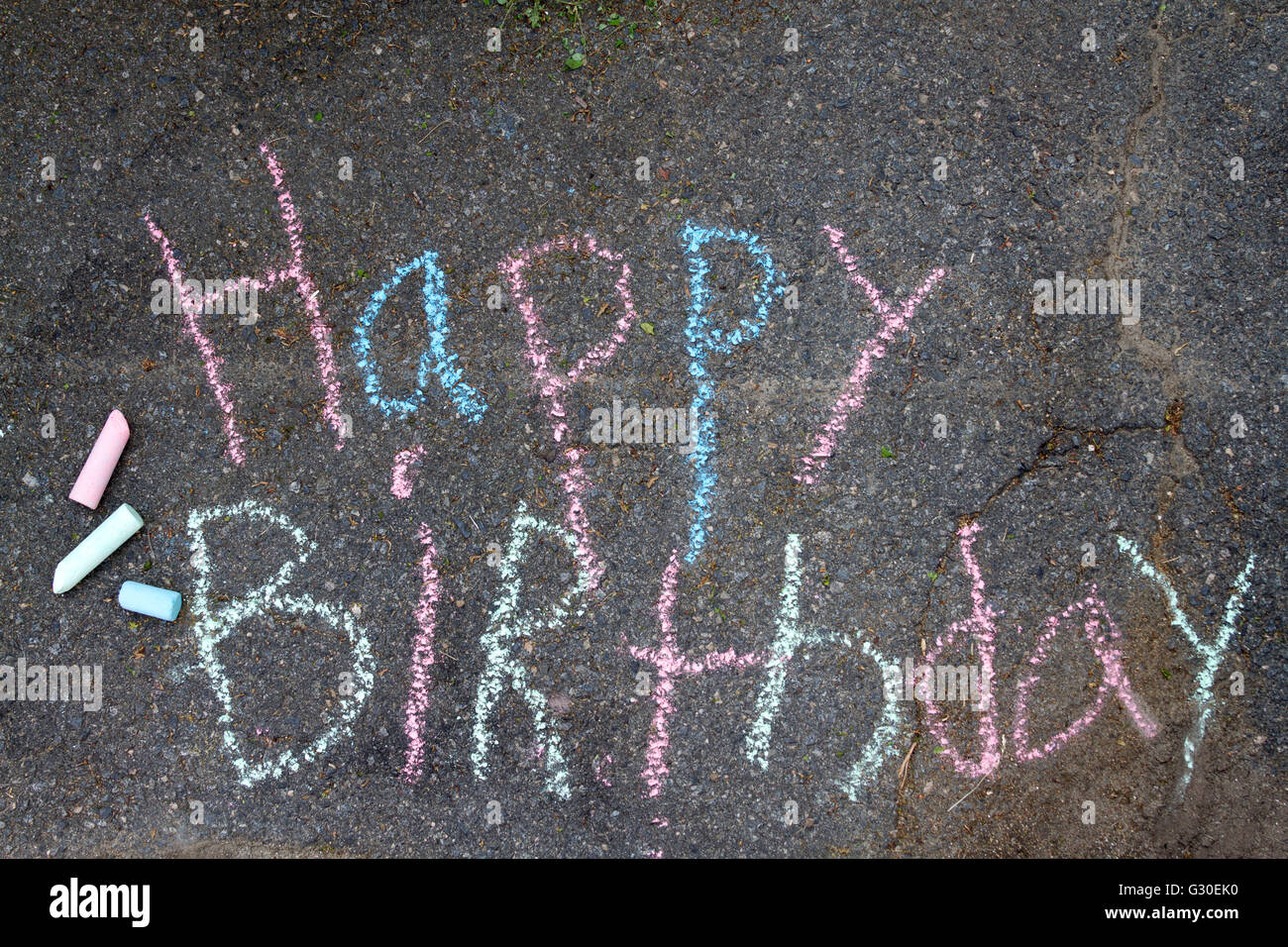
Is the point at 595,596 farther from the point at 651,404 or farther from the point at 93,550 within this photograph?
the point at 93,550

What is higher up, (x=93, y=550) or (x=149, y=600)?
(x=93, y=550)

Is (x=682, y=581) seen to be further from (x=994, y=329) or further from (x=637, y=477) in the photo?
(x=994, y=329)

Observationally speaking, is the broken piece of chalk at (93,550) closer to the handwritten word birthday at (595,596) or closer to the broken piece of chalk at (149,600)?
the broken piece of chalk at (149,600)

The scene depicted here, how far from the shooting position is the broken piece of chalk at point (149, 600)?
11.3 ft

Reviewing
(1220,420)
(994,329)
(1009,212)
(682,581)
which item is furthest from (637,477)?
(1220,420)

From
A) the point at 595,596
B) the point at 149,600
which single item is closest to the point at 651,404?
the point at 595,596

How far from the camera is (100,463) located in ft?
11.5

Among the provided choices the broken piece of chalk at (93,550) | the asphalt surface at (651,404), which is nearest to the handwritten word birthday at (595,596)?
the asphalt surface at (651,404)

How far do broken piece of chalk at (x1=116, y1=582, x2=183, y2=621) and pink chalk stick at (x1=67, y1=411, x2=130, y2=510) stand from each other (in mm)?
408

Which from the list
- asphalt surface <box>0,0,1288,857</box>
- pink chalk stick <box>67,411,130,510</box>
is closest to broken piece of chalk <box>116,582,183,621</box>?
asphalt surface <box>0,0,1288,857</box>

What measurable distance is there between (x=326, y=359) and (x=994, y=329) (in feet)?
9.41

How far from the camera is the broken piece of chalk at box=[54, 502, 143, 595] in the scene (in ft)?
11.4

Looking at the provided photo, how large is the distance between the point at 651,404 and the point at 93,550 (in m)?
2.43

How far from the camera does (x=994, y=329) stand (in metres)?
3.53
